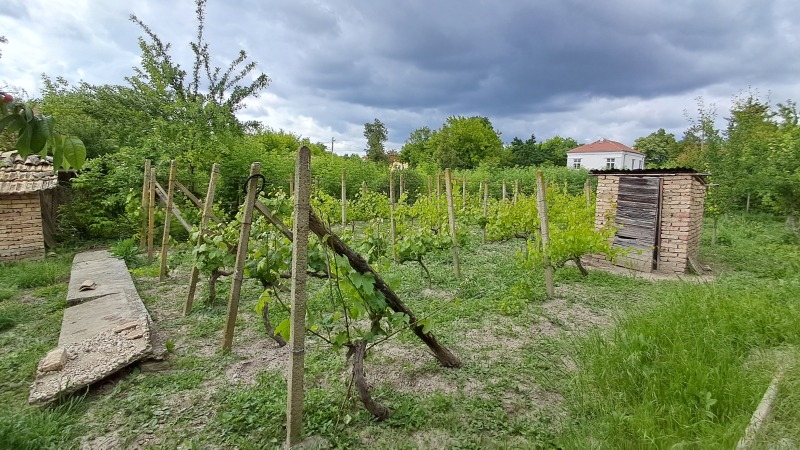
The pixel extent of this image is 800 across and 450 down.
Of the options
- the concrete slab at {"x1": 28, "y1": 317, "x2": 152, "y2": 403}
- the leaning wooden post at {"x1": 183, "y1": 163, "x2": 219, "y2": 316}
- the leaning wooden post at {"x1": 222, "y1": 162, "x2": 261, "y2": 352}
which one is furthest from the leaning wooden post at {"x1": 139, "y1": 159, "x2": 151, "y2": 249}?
the leaning wooden post at {"x1": 222, "y1": 162, "x2": 261, "y2": 352}

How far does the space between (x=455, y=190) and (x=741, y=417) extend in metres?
7.00

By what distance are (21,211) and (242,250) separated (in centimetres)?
790

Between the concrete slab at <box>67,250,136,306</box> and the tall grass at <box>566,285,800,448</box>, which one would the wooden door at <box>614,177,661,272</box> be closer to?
the tall grass at <box>566,285,800,448</box>

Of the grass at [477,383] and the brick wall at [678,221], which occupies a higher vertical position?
the brick wall at [678,221]

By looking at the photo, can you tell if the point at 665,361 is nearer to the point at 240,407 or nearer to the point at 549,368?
the point at 549,368

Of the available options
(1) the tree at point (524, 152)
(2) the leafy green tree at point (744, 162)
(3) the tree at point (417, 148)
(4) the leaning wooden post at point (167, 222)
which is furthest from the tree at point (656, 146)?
(4) the leaning wooden post at point (167, 222)

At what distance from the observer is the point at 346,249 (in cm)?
261

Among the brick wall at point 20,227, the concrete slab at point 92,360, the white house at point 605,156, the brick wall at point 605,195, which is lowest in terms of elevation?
the concrete slab at point 92,360

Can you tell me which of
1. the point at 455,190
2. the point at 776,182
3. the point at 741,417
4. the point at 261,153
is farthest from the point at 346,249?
the point at 776,182

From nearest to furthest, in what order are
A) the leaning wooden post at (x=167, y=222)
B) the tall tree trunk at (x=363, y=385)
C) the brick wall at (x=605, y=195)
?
the tall tree trunk at (x=363, y=385) < the leaning wooden post at (x=167, y=222) < the brick wall at (x=605, y=195)

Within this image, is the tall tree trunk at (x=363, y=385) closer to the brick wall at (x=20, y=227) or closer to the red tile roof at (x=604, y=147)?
the brick wall at (x=20, y=227)

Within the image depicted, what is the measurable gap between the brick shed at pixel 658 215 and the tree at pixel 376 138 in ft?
113

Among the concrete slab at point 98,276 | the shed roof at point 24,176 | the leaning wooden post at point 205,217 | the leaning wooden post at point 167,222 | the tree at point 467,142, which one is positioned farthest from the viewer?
the tree at point 467,142

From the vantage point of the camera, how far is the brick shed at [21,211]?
8031 millimetres
